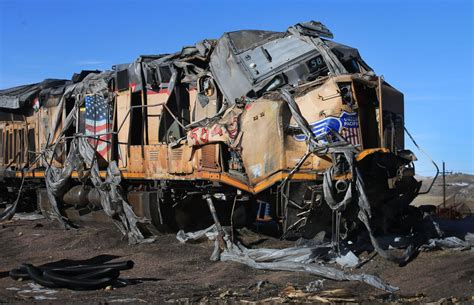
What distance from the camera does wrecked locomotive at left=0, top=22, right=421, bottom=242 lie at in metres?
9.58

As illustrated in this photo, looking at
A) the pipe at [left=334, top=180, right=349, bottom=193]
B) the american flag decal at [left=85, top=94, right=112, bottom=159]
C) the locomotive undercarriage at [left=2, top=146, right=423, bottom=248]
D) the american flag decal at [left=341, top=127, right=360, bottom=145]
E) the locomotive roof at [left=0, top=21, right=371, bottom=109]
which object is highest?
the locomotive roof at [left=0, top=21, right=371, bottom=109]

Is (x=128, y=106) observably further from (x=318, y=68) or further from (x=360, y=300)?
(x=360, y=300)

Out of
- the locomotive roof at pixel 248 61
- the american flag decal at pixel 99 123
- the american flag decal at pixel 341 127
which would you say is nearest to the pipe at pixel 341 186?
the american flag decal at pixel 341 127

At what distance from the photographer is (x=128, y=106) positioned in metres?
13.6

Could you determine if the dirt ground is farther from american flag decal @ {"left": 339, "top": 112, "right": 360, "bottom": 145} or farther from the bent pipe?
american flag decal @ {"left": 339, "top": 112, "right": 360, "bottom": 145}

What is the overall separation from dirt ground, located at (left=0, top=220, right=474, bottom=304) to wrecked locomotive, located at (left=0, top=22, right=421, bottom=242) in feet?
3.16

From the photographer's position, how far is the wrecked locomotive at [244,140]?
9578 millimetres

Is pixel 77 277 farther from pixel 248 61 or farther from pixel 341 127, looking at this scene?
pixel 248 61

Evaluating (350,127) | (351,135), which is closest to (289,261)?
(351,135)

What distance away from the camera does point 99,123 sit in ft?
48.0

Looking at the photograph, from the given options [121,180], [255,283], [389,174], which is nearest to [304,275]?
[255,283]

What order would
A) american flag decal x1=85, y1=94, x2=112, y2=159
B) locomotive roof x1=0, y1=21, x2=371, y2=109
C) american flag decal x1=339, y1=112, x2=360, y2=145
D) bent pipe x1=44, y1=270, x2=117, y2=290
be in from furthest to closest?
american flag decal x1=85, y1=94, x2=112, y2=159, locomotive roof x1=0, y1=21, x2=371, y2=109, american flag decal x1=339, y1=112, x2=360, y2=145, bent pipe x1=44, y1=270, x2=117, y2=290

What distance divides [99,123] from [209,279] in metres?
6.89

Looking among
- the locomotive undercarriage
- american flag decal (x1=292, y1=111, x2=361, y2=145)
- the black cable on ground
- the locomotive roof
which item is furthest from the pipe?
the black cable on ground
